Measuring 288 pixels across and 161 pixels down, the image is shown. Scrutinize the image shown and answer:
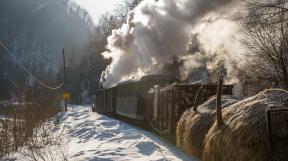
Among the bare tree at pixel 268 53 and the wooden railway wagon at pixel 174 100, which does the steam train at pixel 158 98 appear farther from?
the bare tree at pixel 268 53

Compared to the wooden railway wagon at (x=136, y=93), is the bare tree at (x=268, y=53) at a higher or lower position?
higher

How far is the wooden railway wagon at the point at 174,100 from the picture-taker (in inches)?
493

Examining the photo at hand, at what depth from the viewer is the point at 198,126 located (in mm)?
8859

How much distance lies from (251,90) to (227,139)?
17.3 metres

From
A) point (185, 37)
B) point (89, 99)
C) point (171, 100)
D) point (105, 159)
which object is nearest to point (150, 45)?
point (185, 37)

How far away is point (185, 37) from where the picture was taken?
15.9 meters

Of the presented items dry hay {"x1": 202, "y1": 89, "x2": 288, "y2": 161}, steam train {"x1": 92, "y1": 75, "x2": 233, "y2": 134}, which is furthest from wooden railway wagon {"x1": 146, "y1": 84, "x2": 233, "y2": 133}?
→ dry hay {"x1": 202, "y1": 89, "x2": 288, "y2": 161}

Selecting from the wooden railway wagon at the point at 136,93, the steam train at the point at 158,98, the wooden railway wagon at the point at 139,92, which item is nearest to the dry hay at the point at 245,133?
the steam train at the point at 158,98

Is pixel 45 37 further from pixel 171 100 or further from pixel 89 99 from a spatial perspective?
pixel 171 100

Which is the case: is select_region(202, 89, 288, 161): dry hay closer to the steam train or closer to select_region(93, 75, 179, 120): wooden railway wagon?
the steam train

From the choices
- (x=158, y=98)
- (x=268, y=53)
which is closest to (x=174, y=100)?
(x=158, y=98)

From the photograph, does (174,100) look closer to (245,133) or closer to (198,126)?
(198,126)

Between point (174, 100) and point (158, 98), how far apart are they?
232 cm

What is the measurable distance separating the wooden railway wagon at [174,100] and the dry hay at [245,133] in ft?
14.2
